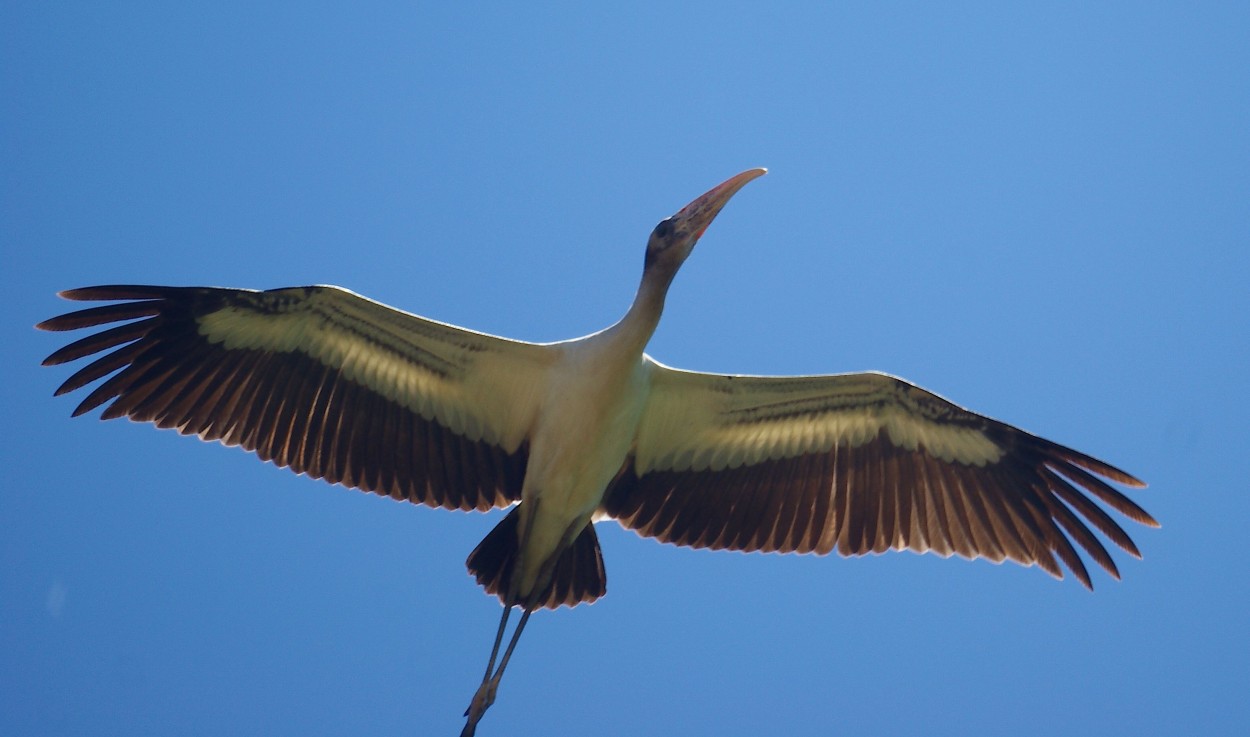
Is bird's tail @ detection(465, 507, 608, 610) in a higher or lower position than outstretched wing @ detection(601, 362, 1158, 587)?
lower

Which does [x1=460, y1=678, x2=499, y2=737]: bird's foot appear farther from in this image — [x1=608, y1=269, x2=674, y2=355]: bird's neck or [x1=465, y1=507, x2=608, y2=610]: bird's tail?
[x1=608, y1=269, x2=674, y2=355]: bird's neck

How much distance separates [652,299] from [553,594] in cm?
210

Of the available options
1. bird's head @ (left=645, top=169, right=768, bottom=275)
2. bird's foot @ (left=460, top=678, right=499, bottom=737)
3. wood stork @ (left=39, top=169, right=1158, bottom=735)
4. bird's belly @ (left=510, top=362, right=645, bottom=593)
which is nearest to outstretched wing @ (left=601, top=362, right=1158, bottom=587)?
wood stork @ (left=39, top=169, right=1158, bottom=735)

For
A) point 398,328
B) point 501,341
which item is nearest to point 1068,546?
point 501,341

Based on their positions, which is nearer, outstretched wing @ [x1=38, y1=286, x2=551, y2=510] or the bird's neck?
the bird's neck

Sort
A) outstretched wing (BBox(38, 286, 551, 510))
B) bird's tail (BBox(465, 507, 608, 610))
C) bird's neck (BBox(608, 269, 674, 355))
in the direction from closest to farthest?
bird's neck (BBox(608, 269, 674, 355)), outstretched wing (BBox(38, 286, 551, 510)), bird's tail (BBox(465, 507, 608, 610))

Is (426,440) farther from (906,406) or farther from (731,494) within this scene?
(906,406)

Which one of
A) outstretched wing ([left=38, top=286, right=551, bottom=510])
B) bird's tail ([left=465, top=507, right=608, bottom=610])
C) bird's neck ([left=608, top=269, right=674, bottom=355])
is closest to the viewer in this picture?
bird's neck ([left=608, top=269, right=674, bottom=355])

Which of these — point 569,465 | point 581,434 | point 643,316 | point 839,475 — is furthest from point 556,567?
point 839,475

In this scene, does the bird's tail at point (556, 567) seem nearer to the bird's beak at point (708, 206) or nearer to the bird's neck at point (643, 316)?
the bird's neck at point (643, 316)

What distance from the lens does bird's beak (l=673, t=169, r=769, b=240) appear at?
8492mm

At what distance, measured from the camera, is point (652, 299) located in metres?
8.27

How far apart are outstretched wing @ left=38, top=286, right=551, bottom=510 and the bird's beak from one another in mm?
1256

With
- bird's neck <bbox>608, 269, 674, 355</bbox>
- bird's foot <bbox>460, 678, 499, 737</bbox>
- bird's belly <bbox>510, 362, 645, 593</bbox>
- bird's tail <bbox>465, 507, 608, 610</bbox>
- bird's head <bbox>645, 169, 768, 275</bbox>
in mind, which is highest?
bird's head <bbox>645, 169, 768, 275</bbox>
